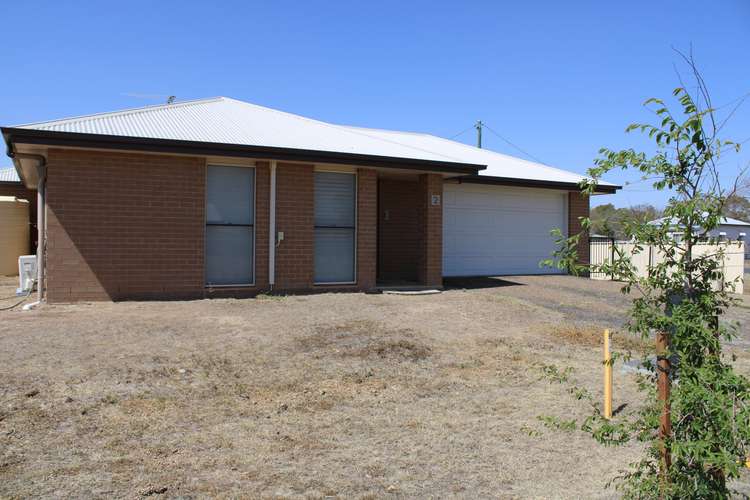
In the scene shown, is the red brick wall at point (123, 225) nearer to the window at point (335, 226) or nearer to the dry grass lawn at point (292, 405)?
the dry grass lawn at point (292, 405)

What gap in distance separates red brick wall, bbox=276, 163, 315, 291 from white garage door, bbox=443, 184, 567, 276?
19.2 feet

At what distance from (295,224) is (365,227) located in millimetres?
1664

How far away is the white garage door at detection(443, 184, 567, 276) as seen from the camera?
18.5 m

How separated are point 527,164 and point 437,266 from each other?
33.8 feet

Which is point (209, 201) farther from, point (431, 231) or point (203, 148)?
point (431, 231)

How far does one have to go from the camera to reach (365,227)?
1410cm

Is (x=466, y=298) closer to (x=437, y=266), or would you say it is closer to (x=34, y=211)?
(x=437, y=266)

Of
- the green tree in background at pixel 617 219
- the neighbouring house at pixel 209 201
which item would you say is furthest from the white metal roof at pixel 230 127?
the green tree in background at pixel 617 219

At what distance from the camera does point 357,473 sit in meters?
4.73

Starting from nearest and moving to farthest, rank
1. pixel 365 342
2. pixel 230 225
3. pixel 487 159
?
pixel 365 342 → pixel 230 225 → pixel 487 159

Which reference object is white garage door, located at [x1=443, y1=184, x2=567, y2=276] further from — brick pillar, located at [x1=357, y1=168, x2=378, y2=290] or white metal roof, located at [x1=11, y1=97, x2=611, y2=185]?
brick pillar, located at [x1=357, y1=168, x2=378, y2=290]

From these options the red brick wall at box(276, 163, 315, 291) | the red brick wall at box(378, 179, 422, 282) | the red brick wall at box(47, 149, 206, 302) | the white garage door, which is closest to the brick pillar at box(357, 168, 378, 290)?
the red brick wall at box(276, 163, 315, 291)

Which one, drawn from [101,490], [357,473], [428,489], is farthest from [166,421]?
[428,489]

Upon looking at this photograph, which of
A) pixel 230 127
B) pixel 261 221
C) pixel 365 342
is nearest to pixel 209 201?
pixel 261 221
